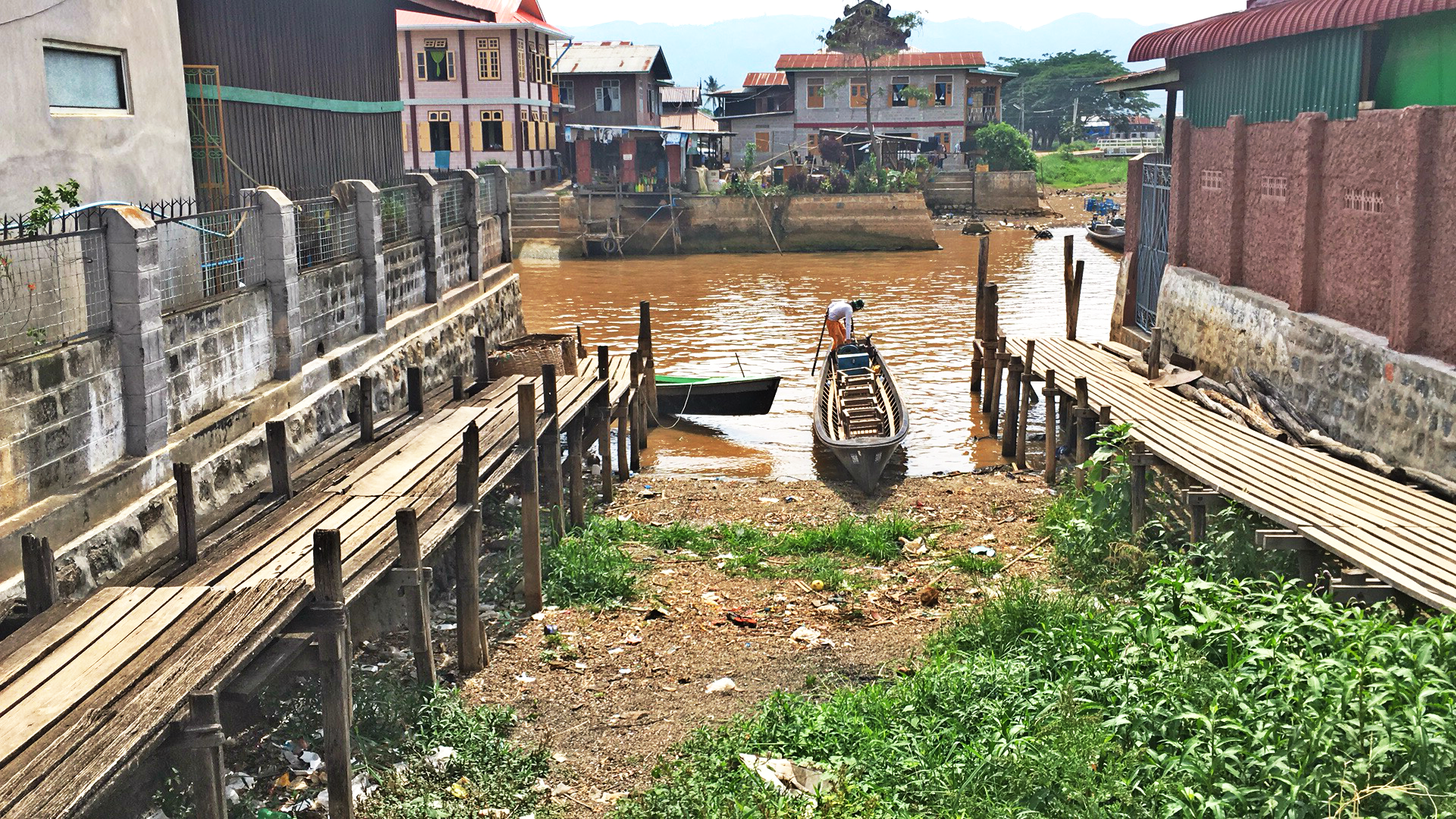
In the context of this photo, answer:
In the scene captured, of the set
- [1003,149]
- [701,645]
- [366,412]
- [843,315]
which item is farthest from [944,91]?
[701,645]

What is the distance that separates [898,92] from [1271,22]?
4434 cm

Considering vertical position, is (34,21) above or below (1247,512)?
above

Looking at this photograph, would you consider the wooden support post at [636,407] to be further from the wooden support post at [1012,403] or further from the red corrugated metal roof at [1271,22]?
the red corrugated metal roof at [1271,22]

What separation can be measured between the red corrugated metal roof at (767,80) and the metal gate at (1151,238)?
39905 mm

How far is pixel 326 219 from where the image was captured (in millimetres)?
13023

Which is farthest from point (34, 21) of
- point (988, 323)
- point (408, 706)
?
point (988, 323)

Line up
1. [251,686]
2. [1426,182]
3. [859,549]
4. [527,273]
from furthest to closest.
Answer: [527,273] < [859,549] < [1426,182] < [251,686]

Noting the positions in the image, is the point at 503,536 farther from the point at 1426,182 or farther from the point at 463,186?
the point at 1426,182

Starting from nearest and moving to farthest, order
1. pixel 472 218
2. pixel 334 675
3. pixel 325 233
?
pixel 334 675 → pixel 325 233 → pixel 472 218

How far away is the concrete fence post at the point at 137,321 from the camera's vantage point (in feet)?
28.7

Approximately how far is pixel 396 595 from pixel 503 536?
13.4 feet

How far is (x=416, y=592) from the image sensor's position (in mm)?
8305

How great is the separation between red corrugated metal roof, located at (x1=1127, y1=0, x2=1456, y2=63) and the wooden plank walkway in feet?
13.3

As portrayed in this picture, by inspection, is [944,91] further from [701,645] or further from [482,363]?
[701,645]
